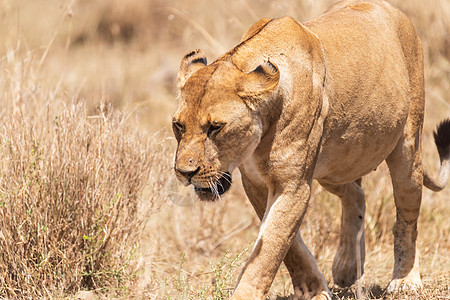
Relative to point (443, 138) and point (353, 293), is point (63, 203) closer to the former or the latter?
point (353, 293)

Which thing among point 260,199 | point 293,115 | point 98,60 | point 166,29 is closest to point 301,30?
point 293,115

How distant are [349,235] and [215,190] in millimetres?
1913

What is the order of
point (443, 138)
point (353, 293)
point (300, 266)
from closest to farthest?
point (300, 266) < point (353, 293) < point (443, 138)

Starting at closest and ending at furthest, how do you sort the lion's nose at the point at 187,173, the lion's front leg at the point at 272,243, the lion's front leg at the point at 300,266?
1. the lion's nose at the point at 187,173
2. the lion's front leg at the point at 272,243
3. the lion's front leg at the point at 300,266

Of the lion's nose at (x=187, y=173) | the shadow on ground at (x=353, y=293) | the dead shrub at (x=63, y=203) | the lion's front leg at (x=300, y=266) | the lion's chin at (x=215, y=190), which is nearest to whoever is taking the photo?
the lion's nose at (x=187, y=173)

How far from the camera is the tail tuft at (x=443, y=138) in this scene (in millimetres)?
4629

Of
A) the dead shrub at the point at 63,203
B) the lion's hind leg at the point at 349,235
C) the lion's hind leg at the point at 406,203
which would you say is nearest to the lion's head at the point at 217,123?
the dead shrub at the point at 63,203

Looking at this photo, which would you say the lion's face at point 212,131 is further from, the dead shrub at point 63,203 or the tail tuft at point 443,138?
the tail tuft at point 443,138

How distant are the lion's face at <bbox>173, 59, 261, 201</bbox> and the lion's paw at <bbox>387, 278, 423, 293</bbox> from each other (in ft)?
5.46

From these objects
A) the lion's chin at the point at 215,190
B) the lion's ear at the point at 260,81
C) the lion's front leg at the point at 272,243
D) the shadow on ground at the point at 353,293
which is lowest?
the shadow on ground at the point at 353,293

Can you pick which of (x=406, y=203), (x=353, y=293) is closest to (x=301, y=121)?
(x=353, y=293)

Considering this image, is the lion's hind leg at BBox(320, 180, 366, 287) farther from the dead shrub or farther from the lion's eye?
the lion's eye

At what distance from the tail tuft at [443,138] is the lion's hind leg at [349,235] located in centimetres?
58

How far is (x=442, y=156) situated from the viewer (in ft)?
15.8
